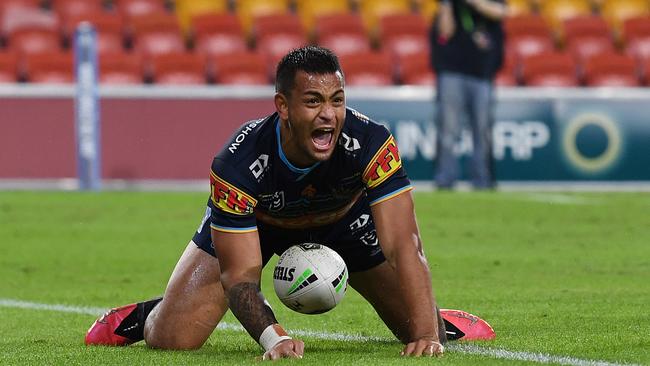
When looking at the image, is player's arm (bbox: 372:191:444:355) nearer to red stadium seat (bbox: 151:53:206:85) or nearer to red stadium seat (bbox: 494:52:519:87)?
red stadium seat (bbox: 151:53:206:85)

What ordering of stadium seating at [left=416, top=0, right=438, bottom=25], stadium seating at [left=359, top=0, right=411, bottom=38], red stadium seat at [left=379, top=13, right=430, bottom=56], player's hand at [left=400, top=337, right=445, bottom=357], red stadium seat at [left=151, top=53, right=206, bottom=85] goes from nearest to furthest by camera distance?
1. player's hand at [left=400, top=337, right=445, bottom=357]
2. red stadium seat at [left=151, top=53, right=206, bottom=85]
3. red stadium seat at [left=379, top=13, right=430, bottom=56]
4. stadium seating at [left=359, top=0, right=411, bottom=38]
5. stadium seating at [left=416, top=0, right=438, bottom=25]

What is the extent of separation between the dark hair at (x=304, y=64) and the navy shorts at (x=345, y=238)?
39.9 inches

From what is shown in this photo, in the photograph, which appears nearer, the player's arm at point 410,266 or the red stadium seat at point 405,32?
the player's arm at point 410,266

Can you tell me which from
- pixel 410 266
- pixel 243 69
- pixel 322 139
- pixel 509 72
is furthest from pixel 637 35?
pixel 322 139

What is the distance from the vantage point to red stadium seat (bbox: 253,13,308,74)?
18875mm

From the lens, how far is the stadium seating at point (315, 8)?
1983cm

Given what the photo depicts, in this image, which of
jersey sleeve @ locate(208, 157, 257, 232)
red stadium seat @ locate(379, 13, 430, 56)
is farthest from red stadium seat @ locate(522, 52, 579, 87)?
jersey sleeve @ locate(208, 157, 257, 232)

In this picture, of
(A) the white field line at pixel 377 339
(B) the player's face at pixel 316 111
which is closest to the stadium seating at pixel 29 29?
(A) the white field line at pixel 377 339

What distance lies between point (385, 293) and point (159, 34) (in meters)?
12.7

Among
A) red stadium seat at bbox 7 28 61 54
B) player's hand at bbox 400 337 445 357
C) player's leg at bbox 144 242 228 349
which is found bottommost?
red stadium seat at bbox 7 28 61 54

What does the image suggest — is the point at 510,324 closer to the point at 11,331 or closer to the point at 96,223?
the point at 11,331

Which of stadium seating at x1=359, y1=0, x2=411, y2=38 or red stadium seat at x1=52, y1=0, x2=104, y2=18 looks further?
stadium seating at x1=359, y1=0, x2=411, y2=38

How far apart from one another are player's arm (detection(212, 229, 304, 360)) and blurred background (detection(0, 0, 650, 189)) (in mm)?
10473

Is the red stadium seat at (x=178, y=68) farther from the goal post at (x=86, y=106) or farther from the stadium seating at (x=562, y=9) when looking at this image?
the stadium seating at (x=562, y=9)
